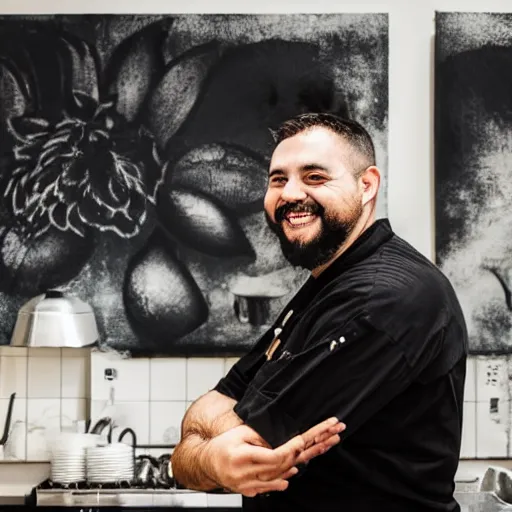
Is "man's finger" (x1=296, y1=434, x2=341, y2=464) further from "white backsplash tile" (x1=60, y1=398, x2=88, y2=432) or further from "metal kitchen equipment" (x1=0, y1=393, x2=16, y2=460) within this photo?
"metal kitchen equipment" (x1=0, y1=393, x2=16, y2=460)

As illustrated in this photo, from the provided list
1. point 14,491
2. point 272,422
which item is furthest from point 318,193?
point 14,491

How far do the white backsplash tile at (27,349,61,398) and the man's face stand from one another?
1905 mm

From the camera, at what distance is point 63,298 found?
315 cm

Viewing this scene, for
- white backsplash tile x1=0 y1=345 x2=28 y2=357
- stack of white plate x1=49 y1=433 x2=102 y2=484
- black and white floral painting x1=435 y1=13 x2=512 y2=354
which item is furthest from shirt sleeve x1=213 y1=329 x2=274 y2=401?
white backsplash tile x1=0 y1=345 x2=28 y2=357

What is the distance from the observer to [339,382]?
1436mm

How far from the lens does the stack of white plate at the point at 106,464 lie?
A: 308 cm

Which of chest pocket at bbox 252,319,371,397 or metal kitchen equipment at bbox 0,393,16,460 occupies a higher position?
chest pocket at bbox 252,319,371,397

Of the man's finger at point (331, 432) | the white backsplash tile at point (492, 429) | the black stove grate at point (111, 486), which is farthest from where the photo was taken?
the white backsplash tile at point (492, 429)

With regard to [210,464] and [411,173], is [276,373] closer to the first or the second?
[210,464]

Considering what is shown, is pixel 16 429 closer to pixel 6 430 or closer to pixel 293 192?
pixel 6 430

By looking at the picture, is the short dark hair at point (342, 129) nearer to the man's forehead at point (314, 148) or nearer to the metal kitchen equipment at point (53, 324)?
the man's forehead at point (314, 148)

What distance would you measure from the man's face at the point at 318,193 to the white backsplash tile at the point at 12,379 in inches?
77.8

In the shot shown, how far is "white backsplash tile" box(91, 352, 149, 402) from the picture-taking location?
→ 3.29m

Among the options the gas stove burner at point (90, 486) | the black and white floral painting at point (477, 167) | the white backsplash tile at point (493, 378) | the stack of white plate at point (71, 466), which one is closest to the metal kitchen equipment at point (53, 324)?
the stack of white plate at point (71, 466)
